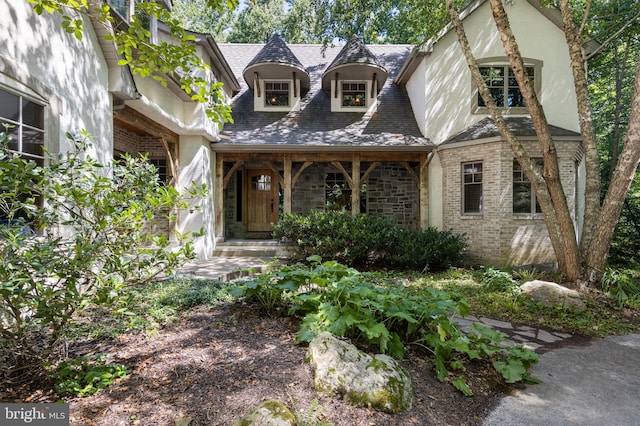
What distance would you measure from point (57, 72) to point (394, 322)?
5117 millimetres

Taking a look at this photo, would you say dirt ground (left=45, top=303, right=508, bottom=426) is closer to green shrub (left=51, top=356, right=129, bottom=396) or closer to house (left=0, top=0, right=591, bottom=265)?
green shrub (left=51, top=356, right=129, bottom=396)

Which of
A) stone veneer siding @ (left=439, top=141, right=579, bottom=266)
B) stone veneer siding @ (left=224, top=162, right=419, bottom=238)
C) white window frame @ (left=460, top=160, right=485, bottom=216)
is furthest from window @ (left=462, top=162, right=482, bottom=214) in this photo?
stone veneer siding @ (left=224, top=162, right=419, bottom=238)

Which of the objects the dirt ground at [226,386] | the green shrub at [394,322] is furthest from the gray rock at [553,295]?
the dirt ground at [226,386]

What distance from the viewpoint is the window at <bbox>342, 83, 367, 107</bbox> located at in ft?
35.1

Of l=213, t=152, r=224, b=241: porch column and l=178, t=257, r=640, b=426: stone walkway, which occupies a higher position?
l=213, t=152, r=224, b=241: porch column

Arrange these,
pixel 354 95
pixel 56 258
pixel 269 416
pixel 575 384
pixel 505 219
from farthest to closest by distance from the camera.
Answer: pixel 354 95, pixel 505 219, pixel 575 384, pixel 56 258, pixel 269 416

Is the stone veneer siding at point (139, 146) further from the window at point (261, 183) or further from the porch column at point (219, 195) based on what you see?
the window at point (261, 183)

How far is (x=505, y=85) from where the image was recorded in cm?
902

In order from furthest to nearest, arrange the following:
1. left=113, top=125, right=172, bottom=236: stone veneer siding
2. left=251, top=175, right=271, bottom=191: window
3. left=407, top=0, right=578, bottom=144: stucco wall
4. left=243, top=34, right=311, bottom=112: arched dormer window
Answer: left=251, top=175, right=271, bottom=191: window, left=243, top=34, right=311, bottom=112: arched dormer window, left=407, top=0, right=578, bottom=144: stucco wall, left=113, top=125, right=172, bottom=236: stone veneer siding

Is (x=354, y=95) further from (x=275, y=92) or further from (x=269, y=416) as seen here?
(x=269, y=416)

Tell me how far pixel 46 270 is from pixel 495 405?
134 inches

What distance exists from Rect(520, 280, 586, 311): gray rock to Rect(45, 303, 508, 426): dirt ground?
3141 mm

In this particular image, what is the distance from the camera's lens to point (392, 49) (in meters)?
12.8

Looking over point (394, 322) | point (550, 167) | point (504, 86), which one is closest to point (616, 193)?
point (550, 167)
